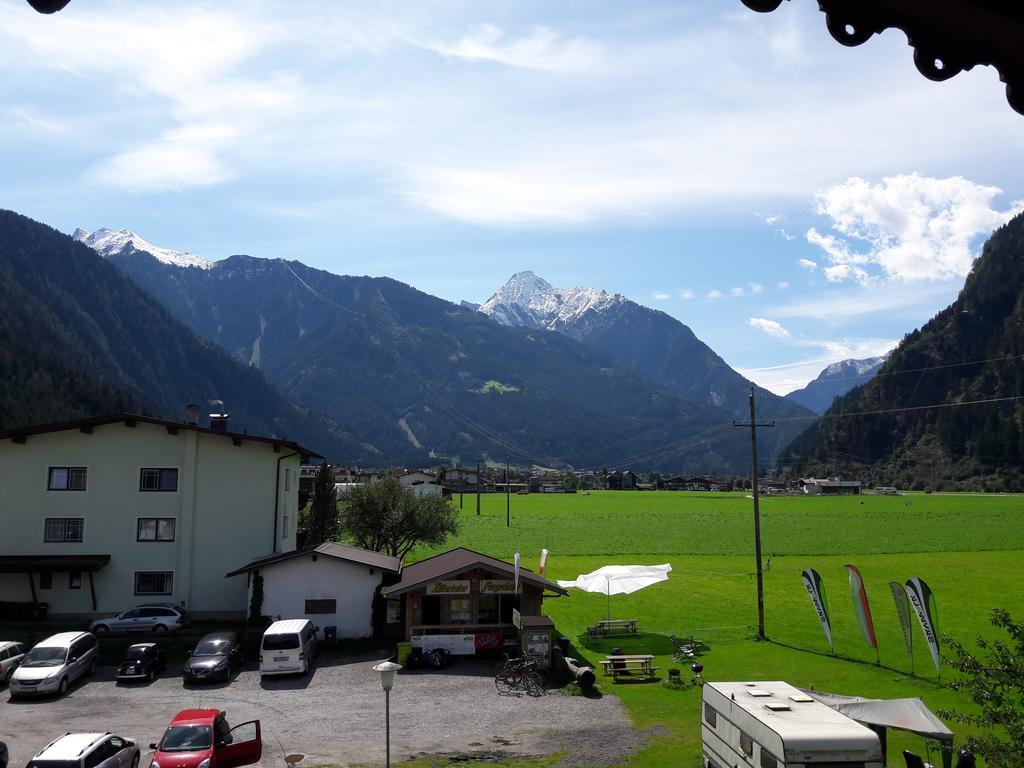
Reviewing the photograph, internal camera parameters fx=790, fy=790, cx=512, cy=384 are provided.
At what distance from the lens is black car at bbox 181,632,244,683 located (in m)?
29.7

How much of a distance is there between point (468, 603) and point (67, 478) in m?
23.9

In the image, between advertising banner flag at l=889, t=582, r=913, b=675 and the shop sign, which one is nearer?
advertising banner flag at l=889, t=582, r=913, b=675

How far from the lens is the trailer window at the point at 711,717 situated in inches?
757

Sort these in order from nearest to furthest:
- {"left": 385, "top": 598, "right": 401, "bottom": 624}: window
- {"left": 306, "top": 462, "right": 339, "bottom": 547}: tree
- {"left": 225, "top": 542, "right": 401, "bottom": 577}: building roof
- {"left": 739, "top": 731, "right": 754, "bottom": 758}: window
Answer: {"left": 739, "top": 731, "right": 754, "bottom": 758}: window
{"left": 225, "top": 542, "right": 401, "bottom": 577}: building roof
{"left": 385, "top": 598, "right": 401, "bottom": 624}: window
{"left": 306, "top": 462, "right": 339, "bottom": 547}: tree

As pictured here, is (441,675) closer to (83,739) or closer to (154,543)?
(83,739)

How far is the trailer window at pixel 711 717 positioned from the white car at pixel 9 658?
989 inches

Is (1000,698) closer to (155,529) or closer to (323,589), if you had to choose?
(323,589)

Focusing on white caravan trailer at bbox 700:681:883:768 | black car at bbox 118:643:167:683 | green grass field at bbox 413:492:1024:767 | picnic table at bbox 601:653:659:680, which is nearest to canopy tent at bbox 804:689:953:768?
white caravan trailer at bbox 700:681:883:768

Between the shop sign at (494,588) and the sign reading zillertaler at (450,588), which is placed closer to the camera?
the sign reading zillertaler at (450,588)

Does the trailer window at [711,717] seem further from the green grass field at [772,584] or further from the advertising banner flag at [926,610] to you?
the advertising banner flag at [926,610]

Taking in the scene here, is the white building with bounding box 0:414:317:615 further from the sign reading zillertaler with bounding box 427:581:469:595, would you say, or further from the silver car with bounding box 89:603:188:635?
the sign reading zillertaler with bounding box 427:581:469:595

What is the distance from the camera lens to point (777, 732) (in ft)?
50.0

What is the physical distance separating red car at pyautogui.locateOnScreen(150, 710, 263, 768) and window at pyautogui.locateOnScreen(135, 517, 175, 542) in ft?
81.2

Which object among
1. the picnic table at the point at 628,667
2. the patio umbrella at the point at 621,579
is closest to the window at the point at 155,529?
the patio umbrella at the point at 621,579
